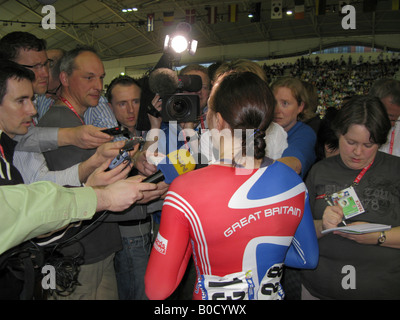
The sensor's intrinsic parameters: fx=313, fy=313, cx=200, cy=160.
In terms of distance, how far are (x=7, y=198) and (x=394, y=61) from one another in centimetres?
1326

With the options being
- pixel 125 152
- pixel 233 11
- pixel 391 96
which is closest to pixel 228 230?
pixel 125 152

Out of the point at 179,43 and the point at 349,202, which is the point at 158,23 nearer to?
the point at 179,43

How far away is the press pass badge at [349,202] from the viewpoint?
62.1 inches

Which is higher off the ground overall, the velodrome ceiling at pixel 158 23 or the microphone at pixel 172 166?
the velodrome ceiling at pixel 158 23

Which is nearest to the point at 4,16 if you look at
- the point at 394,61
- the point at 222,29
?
the point at 222,29

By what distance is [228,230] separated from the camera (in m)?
1.08

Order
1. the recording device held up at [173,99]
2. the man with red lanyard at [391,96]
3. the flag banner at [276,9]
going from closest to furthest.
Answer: the recording device held up at [173,99] → the man with red lanyard at [391,96] → the flag banner at [276,9]

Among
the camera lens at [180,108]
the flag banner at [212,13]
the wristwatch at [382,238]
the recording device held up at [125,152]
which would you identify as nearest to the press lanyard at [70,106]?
the recording device held up at [125,152]

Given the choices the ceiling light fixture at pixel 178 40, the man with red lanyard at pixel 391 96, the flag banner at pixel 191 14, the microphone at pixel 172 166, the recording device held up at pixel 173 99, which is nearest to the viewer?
the microphone at pixel 172 166

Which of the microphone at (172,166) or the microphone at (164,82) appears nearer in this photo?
the microphone at (172,166)

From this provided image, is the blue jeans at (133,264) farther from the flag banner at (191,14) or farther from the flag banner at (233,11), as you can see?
the flag banner at (233,11)

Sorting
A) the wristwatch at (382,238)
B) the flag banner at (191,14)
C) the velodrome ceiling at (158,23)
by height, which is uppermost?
the velodrome ceiling at (158,23)

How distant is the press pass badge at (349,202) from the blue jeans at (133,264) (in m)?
1.21
